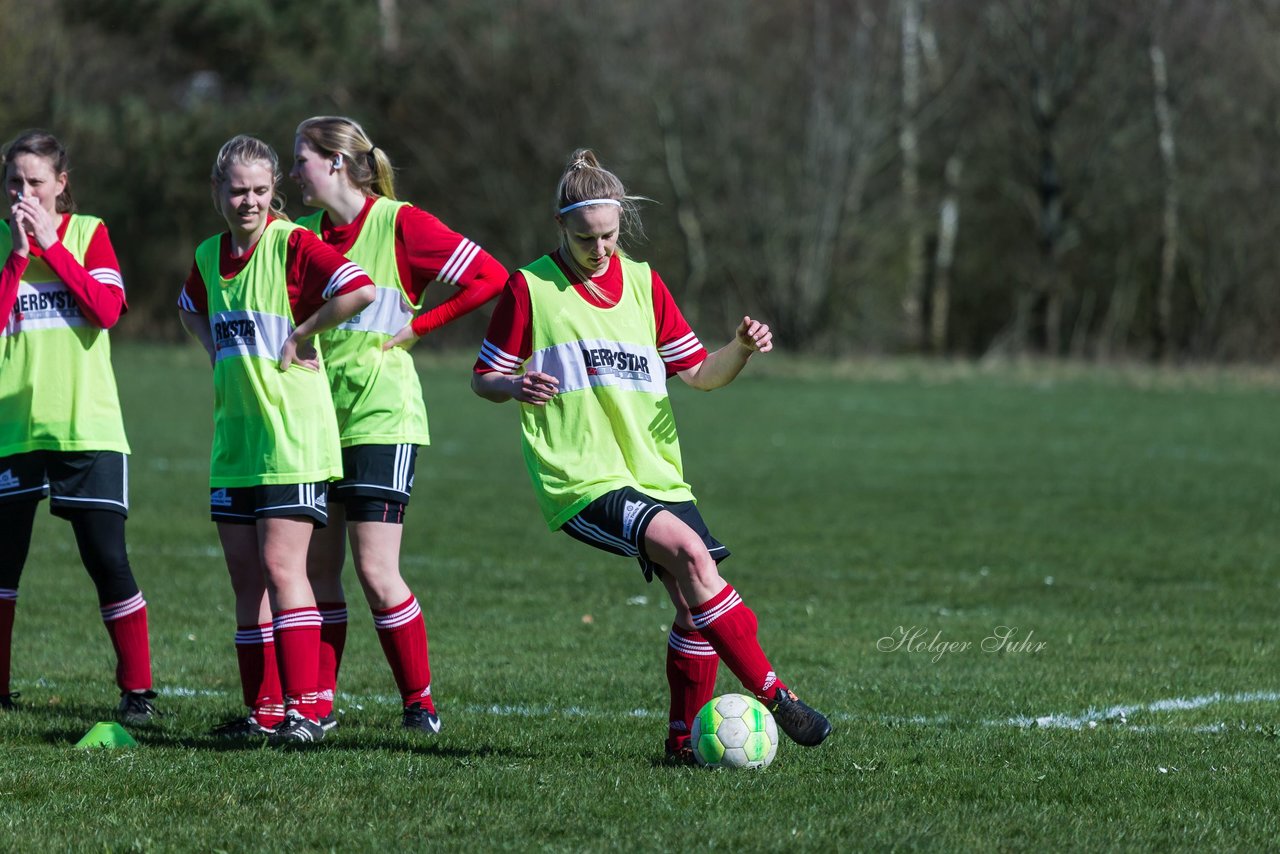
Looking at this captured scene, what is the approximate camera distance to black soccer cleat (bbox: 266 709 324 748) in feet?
16.0

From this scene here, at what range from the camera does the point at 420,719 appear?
519cm

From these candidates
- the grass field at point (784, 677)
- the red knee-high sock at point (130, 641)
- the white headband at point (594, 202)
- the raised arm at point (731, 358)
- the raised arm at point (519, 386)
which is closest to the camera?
the grass field at point (784, 677)

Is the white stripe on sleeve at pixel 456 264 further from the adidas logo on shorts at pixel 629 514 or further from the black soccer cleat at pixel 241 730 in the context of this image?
the black soccer cleat at pixel 241 730

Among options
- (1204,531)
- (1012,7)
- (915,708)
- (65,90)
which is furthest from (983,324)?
(915,708)

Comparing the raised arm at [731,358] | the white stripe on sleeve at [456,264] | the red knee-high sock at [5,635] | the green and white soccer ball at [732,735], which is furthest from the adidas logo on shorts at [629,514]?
the red knee-high sock at [5,635]

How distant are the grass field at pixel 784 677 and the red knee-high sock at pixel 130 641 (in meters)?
0.17

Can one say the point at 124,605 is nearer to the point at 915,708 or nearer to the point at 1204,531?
the point at 915,708

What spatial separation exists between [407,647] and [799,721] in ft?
4.60

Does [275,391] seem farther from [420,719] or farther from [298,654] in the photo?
[420,719]

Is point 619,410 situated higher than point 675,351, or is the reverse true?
point 675,351

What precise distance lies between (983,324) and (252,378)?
36.2 meters

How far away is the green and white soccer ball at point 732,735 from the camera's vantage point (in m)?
4.49

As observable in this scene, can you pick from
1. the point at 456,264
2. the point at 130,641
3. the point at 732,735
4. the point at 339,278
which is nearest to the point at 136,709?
the point at 130,641

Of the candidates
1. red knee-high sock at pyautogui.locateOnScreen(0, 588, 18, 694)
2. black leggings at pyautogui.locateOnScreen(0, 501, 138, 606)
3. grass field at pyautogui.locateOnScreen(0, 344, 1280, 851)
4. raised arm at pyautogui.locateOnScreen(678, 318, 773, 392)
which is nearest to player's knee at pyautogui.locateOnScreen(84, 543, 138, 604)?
black leggings at pyautogui.locateOnScreen(0, 501, 138, 606)
